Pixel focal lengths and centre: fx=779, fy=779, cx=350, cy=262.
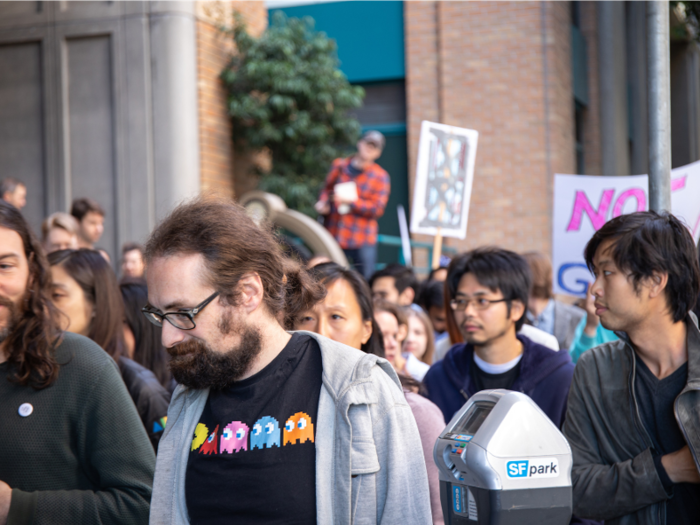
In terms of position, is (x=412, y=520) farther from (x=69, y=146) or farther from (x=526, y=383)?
(x=69, y=146)

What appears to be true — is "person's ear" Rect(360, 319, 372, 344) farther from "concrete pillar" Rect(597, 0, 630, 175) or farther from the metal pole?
"concrete pillar" Rect(597, 0, 630, 175)

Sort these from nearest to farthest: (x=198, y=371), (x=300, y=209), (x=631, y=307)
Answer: (x=198, y=371) < (x=631, y=307) < (x=300, y=209)

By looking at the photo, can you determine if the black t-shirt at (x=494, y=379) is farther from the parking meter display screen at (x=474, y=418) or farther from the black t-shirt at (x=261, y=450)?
the parking meter display screen at (x=474, y=418)

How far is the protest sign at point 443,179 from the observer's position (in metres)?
7.62

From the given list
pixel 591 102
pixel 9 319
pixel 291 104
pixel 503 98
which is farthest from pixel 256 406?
pixel 591 102

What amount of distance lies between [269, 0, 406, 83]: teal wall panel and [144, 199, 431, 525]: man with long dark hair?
11683 millimetres

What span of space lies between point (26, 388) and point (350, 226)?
6.84 meters

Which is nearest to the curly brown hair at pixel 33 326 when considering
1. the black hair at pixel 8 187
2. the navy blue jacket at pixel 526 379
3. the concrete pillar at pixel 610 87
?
the navy blue jacket at pixel 526 379

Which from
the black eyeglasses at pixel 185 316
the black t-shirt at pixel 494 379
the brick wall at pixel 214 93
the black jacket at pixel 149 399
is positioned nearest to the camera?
the black eyeglasses at pixel 185 316

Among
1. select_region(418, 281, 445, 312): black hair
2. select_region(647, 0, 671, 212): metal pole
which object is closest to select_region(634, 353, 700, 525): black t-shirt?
select_region(647, 0, 671, 212): metal pole

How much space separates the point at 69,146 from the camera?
9.46 metres

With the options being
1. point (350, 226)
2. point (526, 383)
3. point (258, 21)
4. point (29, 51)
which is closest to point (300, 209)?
point (350, 226)

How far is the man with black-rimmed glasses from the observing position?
3723 mm

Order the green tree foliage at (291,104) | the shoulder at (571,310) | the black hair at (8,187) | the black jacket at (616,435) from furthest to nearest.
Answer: the green tree foliage at (291,104), the black hair at (8,187), the shoulder at (571,310), the black jacket at (616,435)
